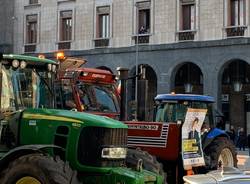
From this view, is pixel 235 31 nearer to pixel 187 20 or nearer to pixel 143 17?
pixel 187 20

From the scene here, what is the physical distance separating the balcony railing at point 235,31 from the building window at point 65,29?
11.4 meters

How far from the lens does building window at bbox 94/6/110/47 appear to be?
122ft

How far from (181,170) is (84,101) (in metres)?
3.24

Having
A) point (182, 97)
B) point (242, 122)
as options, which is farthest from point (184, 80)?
point (182, 97)

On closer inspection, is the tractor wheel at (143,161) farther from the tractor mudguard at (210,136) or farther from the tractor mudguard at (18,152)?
the tractor mudguard at (210,136)

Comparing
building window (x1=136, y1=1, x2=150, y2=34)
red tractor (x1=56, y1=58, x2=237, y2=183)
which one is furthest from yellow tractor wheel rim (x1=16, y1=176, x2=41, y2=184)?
building window (x1=136, y1=1, x2=150, y2=34)

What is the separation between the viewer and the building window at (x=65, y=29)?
128 ft

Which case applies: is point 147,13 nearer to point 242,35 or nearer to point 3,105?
point 242,35

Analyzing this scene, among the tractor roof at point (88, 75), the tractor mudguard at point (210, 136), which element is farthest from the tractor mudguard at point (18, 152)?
the tractor mudguard at point (210, 136)

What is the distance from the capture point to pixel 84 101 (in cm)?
1459

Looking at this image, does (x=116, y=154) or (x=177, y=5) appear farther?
(x=177, y=5)

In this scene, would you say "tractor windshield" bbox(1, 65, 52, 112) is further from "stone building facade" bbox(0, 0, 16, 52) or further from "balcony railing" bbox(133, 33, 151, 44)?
"stone building facade" bbox(0, 0, 16, 52)

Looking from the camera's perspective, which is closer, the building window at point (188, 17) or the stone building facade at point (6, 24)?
the building window at point (188, 17)

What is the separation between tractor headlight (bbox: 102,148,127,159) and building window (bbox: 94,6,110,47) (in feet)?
93.0
